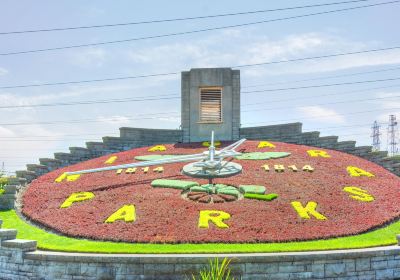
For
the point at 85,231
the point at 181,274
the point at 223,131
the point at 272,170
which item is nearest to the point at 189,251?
the point at 181,274

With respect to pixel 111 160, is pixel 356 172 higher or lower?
lower

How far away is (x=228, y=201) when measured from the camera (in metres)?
15.2

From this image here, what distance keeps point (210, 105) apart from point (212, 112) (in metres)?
0.44

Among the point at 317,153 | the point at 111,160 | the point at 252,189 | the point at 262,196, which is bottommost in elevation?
the point at 262,196

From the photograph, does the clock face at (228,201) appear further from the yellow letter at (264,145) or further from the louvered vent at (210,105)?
the louvered vent at (210,105)

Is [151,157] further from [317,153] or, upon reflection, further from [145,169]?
[317,153]

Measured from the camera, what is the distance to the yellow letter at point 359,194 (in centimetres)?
1587

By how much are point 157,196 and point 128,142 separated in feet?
34.7

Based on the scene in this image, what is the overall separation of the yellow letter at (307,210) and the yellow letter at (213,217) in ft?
7.78

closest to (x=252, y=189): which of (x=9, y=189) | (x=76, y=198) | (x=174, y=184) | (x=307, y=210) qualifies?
(x=307, y=210)

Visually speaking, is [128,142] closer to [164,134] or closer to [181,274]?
[164,134]

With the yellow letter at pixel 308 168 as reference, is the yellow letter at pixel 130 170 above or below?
below

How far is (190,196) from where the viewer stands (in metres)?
15.6

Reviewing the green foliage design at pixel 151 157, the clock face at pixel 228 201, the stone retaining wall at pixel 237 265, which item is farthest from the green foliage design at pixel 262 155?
the stone retaining wall at pixel 237 265
